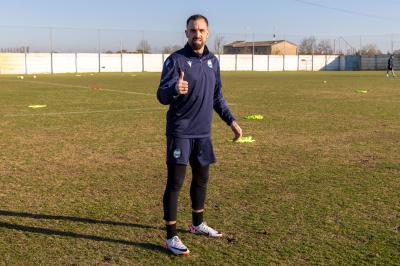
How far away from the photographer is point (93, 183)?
22.8 feet

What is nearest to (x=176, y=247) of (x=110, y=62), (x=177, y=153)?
(x=177, y=153)

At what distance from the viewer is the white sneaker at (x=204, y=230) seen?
4.88 meters

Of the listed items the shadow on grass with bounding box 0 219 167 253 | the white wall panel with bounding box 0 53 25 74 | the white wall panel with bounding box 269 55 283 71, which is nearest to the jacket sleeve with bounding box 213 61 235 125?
the shadow on grass with bounding box 0 219 167 253

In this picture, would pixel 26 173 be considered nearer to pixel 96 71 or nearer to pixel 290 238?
pixel 290 238

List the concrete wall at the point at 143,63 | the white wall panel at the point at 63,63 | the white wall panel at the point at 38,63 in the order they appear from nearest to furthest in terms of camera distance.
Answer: the concrete wall at the point at 143,63, the white wall panel at the point at 38,63, the white wall panel at the point at 63,63

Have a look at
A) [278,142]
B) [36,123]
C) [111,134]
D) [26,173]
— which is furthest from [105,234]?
[36,123]

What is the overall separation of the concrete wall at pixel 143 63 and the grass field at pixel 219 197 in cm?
4852

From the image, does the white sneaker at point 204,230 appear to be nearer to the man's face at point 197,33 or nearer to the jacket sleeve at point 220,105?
the jacket sleeve at point 220,105

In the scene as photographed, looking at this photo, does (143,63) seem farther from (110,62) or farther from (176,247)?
(176,247)

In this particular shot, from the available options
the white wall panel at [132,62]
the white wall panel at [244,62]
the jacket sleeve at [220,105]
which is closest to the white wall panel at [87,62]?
the white wall panel at [132,62]

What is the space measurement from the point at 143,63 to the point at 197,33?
65.1 metres

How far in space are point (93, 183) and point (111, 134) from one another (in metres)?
4.59

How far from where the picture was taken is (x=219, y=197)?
6270 millimetres

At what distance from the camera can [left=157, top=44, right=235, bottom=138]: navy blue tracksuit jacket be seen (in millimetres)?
4324
